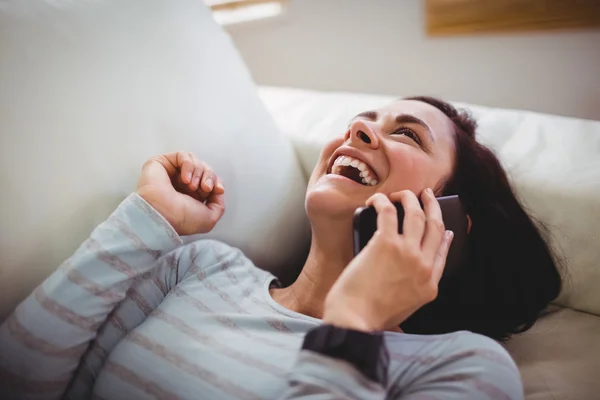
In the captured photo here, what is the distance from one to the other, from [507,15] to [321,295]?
0.99 meters

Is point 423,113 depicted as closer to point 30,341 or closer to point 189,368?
point 189,368

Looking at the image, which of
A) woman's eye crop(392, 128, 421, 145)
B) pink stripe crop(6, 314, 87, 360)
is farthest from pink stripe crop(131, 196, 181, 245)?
woman's eye crop(392, 128, 421, 145)

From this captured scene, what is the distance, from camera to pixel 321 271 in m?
0.91

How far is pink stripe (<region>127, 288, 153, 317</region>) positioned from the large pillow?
129 mm

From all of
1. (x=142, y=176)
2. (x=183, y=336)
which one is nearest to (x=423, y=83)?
(x=142, y=176)

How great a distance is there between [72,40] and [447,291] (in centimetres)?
85

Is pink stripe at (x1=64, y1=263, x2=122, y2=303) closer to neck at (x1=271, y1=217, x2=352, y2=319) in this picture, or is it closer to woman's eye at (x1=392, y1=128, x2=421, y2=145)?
neck at (x1=271, y1=217, x2=352, y2=319)

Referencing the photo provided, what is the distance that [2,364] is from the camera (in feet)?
2.36

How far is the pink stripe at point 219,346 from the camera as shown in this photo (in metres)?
0.72

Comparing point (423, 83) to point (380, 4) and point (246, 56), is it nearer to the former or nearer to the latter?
point (380, 4)

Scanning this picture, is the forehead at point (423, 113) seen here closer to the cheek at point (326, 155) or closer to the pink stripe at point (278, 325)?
the cheek at point (326, 155)

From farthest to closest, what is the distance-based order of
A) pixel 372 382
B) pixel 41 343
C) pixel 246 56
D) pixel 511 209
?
pixel 246 56 → pixel 511 209 → pixel 41 343 → pixel 372 382

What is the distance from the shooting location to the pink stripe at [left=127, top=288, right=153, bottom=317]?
0.86 metres

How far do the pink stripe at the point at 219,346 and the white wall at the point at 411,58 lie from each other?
1121 millimetres
